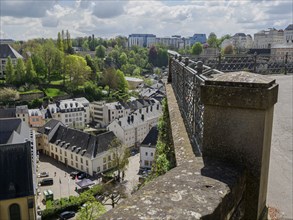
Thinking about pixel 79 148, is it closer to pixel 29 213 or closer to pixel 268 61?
pixel 29 213

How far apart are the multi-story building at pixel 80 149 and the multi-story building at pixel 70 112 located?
1014 centimetres

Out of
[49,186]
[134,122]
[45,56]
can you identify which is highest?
[45,56]

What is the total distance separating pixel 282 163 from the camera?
6.26m

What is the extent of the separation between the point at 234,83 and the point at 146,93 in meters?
75.0

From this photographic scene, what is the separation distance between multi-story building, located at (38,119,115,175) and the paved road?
33332 millimetres

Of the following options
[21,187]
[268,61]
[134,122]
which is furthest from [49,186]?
[268,61]

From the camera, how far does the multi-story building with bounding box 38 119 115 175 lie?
4100 centimetres

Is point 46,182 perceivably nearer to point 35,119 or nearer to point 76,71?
point 35,119

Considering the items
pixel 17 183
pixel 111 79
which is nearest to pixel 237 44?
pixel 111 79

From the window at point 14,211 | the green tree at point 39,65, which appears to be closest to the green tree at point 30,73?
the green tree at point 39,65

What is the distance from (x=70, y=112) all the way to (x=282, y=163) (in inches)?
2201

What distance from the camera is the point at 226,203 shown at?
2.46 m

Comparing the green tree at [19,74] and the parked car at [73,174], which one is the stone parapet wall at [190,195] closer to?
the parked car at [73,174]

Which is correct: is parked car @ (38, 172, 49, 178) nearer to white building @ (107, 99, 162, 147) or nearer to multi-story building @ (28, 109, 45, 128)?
white building @ (107, 99, 162, 147)
